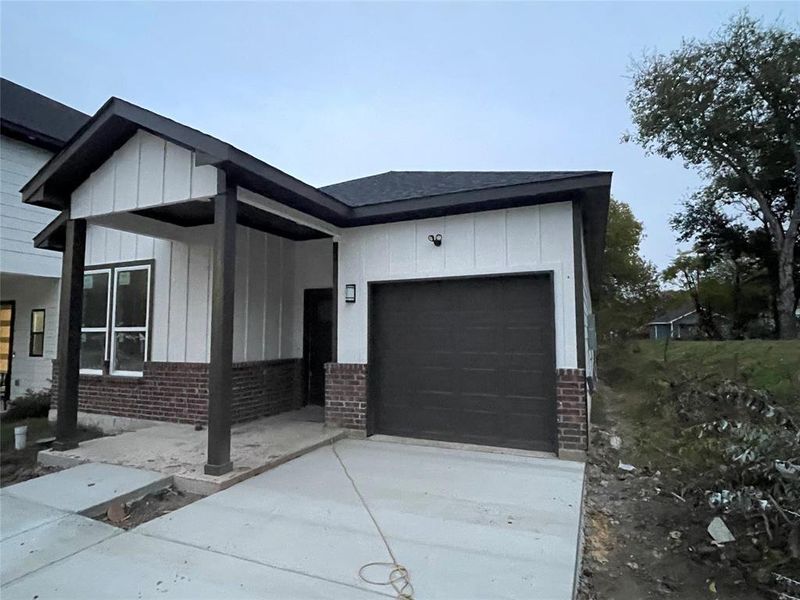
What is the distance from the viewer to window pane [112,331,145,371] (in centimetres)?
715

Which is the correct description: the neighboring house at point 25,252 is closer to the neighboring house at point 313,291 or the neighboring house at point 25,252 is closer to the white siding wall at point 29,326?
the white siding wall at point 29,326

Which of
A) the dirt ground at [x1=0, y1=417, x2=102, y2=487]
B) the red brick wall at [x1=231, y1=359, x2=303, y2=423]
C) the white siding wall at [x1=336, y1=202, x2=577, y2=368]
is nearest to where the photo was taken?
the dirt ground at [x1=0, y1=417, x2=102, y2=487]

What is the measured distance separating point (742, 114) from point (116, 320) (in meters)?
23.0

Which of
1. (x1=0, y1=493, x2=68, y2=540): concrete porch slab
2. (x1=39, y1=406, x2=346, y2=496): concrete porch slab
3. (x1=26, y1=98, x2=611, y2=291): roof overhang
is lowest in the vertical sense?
(x1=0, y1=493, x2=68, y2=540): concrete porch slab

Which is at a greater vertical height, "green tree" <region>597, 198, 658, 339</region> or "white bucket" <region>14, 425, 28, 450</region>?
"green tree" <region>597, 198, 658, 339</region>

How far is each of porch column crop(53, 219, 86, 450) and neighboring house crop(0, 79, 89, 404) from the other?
→ 4518 millimetres

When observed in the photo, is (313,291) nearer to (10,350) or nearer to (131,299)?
(131,299)

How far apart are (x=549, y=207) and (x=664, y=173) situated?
71.5ft

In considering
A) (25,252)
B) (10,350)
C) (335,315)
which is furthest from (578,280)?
(10,350)

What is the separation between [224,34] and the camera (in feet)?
29.4

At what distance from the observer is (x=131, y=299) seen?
733 centimetres

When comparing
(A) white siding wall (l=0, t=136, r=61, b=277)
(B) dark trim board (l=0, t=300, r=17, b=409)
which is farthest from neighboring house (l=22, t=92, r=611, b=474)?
(B) dark trim board (l=0, t=300, r=17, b=409)

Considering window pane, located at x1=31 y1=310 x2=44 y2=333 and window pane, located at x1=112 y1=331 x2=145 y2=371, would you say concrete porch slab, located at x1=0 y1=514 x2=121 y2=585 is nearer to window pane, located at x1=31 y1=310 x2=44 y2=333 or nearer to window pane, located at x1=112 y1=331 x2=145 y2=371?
window pane, located at x1=112 y1=331 x2=145 y2=371

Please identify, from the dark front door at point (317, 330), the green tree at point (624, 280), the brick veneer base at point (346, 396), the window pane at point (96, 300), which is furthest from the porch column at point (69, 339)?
the green tree at point (624, 280)
